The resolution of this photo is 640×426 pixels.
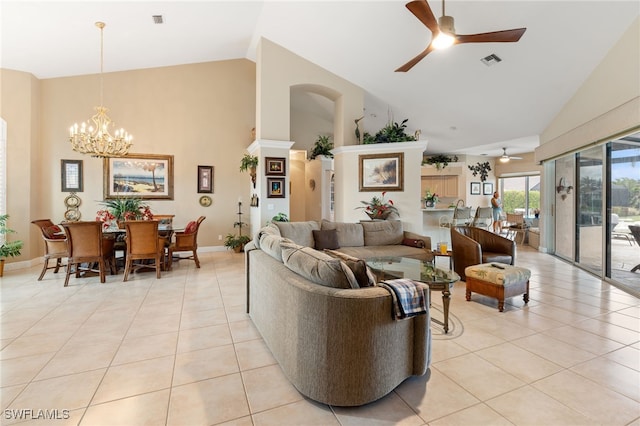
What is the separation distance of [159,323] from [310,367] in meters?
2.04

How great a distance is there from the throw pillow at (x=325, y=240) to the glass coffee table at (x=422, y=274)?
3.29ft

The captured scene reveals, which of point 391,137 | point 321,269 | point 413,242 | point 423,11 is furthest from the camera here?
point 391,137

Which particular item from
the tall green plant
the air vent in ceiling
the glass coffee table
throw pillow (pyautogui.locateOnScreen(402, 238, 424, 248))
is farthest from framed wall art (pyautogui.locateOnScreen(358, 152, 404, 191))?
the tall green plant

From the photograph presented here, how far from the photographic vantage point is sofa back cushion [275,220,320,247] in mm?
4528

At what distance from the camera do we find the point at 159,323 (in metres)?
3.16

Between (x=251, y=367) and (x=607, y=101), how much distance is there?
5.83m

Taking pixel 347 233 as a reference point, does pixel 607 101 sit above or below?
above

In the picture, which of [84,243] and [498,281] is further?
[84,243]

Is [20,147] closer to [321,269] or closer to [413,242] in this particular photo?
[321,269]

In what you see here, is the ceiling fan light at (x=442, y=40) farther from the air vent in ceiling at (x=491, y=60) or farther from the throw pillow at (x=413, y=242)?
the throw pillow at (x=413, y=242)

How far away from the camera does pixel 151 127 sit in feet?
22.6

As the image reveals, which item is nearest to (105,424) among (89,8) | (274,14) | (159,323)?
(159,323)

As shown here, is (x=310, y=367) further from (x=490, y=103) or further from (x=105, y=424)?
(x=490, y=103)

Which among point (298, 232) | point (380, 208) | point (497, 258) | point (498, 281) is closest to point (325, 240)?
point (298, 232)
